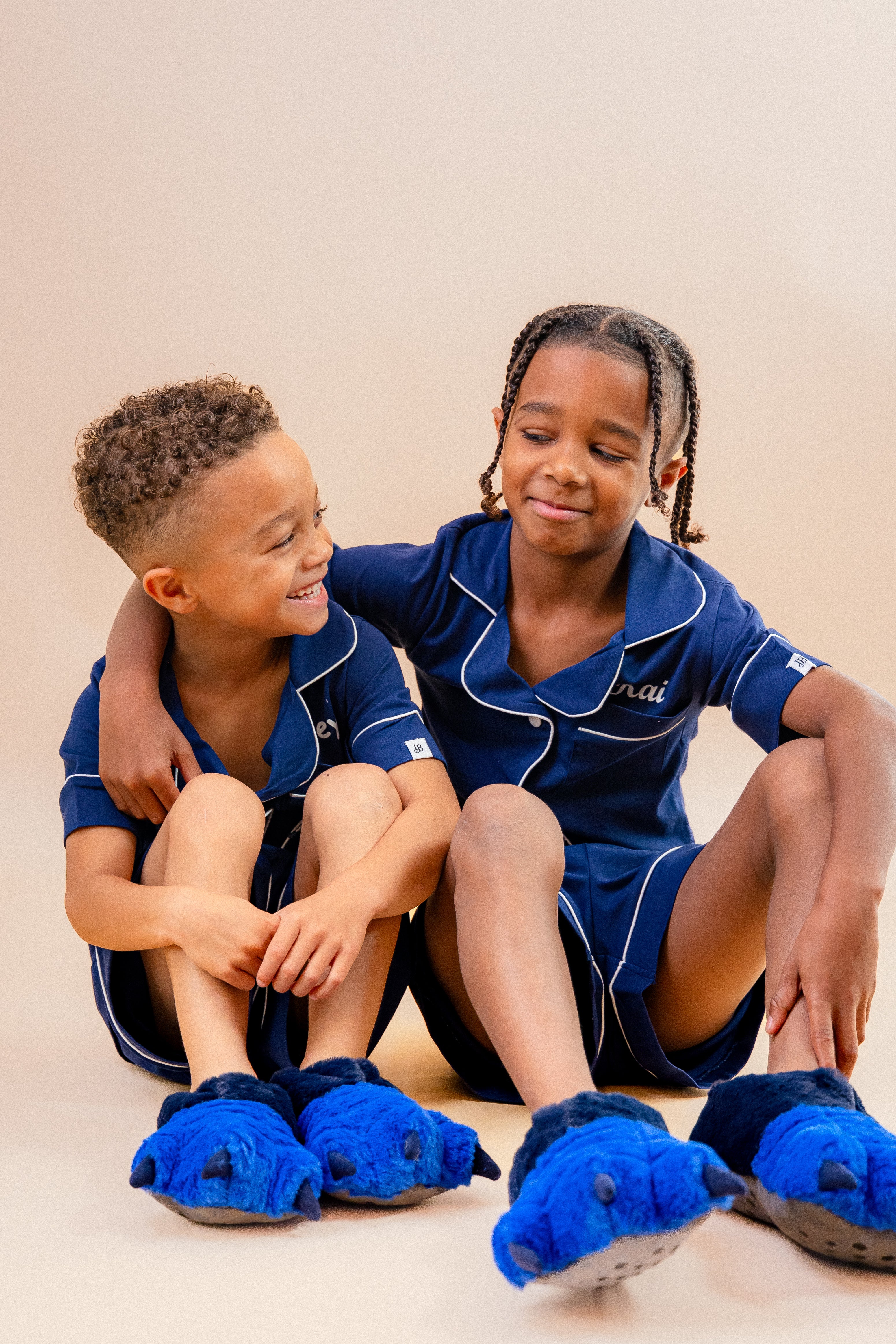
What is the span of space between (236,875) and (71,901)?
7.4 inches

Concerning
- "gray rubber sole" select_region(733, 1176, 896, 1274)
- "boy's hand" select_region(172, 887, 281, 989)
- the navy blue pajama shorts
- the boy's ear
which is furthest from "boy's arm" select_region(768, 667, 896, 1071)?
the boy's ear

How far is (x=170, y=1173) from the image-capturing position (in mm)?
1037

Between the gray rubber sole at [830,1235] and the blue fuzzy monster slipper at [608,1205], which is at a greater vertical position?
the blue fuzzy monster slipper at [608,1205]

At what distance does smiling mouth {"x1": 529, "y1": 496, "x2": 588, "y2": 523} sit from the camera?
147 cm

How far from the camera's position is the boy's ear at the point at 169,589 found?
1.41m

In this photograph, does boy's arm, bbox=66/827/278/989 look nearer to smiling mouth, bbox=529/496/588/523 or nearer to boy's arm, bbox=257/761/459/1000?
boy's arm, bbox=257/761/459/1000

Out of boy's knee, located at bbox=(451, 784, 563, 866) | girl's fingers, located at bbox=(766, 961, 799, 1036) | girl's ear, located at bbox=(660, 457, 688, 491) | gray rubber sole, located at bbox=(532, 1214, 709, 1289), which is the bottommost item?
gray rubber sole, located at bbox=(532, 1214, 709, 1289)

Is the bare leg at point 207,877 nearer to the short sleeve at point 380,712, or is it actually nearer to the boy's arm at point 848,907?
the short sleeve at point 380,712

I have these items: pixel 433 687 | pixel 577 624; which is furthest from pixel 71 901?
pixel 577 624

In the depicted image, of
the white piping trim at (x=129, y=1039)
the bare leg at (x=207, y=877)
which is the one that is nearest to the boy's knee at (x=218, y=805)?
the bare leg at (x=207, y=877)

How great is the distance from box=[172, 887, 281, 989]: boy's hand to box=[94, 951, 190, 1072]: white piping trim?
23 centimetres

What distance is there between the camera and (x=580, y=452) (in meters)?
1.46

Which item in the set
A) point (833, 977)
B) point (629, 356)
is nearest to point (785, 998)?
point (833, 977)

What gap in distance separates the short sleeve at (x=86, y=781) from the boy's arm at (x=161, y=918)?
28 millimetres
